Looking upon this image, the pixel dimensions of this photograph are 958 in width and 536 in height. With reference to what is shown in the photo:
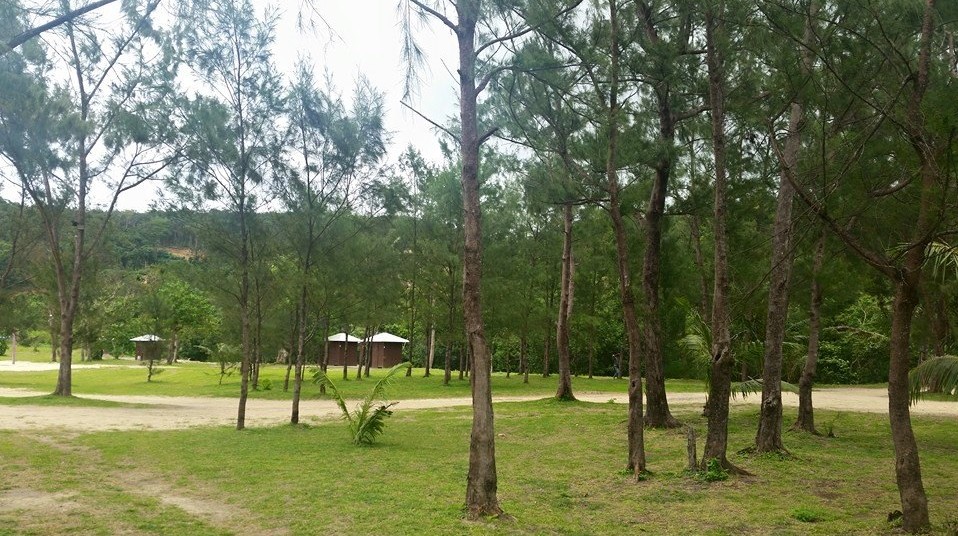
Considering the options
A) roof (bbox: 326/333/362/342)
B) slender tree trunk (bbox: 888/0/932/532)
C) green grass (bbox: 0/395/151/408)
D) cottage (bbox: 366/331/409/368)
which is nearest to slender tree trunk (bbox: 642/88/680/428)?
slender tree trunk (bbox: 888/0/932/532)

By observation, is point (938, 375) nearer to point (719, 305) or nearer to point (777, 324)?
point (719, 305)

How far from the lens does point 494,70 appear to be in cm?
737

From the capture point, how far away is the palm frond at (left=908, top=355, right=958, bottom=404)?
788 cm

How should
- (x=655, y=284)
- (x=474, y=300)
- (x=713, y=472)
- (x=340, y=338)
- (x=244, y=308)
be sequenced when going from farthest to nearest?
(x=340, y=338)
(x=244, y=308)
(x=655, y=284)
(x=713, y=472)
(x=474, y=300)

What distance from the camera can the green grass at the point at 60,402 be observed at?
65.9 feet

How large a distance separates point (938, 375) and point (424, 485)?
6.02m

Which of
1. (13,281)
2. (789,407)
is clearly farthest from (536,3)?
(13,281)

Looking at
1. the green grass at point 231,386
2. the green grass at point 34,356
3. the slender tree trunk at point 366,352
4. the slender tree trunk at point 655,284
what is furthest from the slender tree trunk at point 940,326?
the green grass at point 34,356

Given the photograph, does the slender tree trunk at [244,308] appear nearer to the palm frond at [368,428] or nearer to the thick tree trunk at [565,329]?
the palm frond at [368,428]

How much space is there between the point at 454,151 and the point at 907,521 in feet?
74.8

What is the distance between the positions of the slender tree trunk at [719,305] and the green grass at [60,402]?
57.0 feet

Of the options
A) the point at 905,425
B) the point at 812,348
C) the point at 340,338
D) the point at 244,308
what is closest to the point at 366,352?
the point at 340,338

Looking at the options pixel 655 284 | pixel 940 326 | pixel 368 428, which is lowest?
pixel 368 428

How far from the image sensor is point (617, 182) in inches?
392
